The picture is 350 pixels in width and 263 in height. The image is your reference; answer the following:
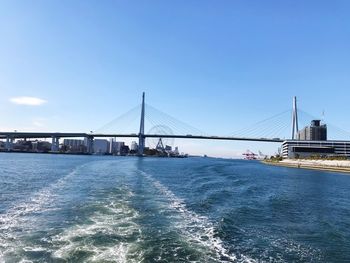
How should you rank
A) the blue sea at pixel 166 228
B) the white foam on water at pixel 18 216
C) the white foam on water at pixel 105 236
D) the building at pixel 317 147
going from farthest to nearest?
the building at pixel 317 147, the white foam on water at pixel 18 216, the blue sea at pixel 166 228, the white foam on water at pixel 105 236

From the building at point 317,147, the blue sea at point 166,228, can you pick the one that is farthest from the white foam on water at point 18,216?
the building at point 317,147

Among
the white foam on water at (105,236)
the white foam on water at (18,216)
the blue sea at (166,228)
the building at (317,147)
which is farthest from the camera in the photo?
the building at (317,147)

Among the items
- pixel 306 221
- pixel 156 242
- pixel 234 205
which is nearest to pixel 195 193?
pixel 234 205

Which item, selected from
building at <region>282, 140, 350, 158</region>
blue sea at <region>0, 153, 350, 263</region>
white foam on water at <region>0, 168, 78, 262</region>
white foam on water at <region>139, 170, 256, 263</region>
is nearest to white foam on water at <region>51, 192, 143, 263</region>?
blue sea at <region>0, 153, 350, 263</region>

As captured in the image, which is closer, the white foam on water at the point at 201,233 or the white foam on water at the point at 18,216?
the white foam on water at the point at 201,233

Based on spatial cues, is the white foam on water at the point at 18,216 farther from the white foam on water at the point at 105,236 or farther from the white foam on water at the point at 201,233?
the white foam on water at the point at 201,233

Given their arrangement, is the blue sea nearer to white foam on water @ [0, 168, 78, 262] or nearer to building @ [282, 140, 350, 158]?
white foam on water @ [0, 168, 78, 262]
